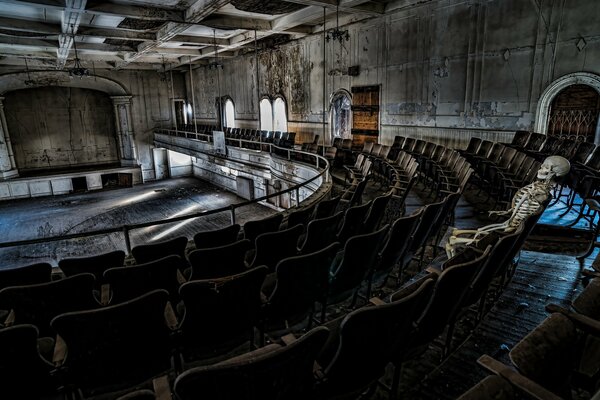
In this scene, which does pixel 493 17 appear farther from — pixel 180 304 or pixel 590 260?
pixel 180 304

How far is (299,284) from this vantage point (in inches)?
101

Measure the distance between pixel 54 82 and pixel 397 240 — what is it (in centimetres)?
2392

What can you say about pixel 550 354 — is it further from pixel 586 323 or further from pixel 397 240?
pixel 397 240

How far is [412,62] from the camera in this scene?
34.2 ft

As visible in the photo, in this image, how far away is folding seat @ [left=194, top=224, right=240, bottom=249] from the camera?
369 cm

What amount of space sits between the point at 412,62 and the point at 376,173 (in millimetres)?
3752

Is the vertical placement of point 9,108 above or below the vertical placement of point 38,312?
above

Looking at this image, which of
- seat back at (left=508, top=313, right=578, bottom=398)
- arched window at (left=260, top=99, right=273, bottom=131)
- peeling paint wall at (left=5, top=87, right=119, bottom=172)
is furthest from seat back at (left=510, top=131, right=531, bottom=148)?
peeling paint wall at (left=5, top=87, right=119, bottom=172)

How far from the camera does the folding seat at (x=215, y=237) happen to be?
369 centimetres

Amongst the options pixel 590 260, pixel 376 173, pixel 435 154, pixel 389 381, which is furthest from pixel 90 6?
pixel 590 260

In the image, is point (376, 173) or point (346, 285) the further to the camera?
point (376, 173)

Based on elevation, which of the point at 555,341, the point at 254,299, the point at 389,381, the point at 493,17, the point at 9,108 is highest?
the point at 493,17

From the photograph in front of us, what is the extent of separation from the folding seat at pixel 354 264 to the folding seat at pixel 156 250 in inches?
60.6

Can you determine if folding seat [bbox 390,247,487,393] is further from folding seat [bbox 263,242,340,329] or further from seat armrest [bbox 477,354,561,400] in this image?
folding seat [bbox 263,242,340,329]
